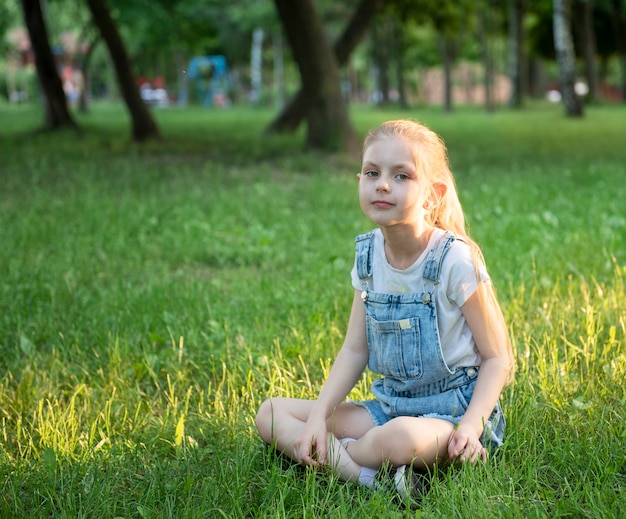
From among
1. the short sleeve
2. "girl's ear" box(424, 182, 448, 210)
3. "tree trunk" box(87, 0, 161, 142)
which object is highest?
"tree trunk" box(87, 0, 161, 142)

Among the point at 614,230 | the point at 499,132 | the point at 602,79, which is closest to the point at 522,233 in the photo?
the point at 614,230

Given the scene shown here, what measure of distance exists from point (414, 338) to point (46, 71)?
19.4 m

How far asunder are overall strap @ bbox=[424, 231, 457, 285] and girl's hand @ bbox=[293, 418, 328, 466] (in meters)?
0.63

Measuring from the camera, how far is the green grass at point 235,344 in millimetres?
2992

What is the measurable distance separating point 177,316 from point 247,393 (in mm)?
1330

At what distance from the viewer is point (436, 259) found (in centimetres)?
315

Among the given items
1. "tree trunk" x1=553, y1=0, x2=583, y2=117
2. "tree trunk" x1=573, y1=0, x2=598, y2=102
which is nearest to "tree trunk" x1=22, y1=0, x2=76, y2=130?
"tree trunk" x1=553, y1=0, x2=583, y2=117

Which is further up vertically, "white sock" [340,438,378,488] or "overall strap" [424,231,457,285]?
"overall strap" [424,231,457,285]

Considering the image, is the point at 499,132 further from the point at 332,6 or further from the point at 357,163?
the point at 332,6

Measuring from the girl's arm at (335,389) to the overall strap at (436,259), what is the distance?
0.31 metres

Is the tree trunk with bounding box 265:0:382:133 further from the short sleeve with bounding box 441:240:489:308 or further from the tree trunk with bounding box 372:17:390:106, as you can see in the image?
the tree trunk with bounding box 372:17:390:106

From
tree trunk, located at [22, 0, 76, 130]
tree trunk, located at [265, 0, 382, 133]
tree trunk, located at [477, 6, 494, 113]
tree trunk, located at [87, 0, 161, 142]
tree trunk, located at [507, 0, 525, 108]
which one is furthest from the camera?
tree trunk, located at [507, 0, 525, 108]

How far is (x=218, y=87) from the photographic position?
223 feet

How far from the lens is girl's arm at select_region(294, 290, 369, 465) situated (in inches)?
123
